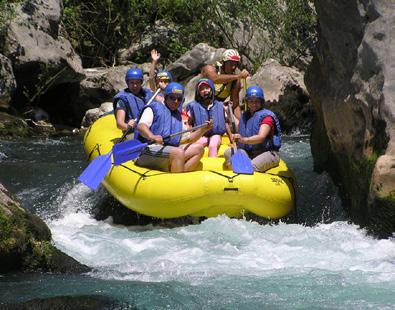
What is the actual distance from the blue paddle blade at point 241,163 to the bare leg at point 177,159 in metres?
0.43

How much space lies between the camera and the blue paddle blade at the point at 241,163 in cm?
657

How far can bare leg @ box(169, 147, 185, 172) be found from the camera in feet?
22.3

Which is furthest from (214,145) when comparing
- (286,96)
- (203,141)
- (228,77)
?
(286,96)

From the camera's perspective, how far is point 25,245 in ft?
15.9

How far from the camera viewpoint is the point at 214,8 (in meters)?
14.7

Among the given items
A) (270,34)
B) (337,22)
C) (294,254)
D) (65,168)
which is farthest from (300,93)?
(294,254)

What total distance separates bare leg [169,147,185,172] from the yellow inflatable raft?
15 cm

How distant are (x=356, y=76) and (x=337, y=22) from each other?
554 mm

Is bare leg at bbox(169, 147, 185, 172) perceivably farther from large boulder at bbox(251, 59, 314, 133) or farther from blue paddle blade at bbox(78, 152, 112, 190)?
large boulder at bbox(251, 59, 314, 133)

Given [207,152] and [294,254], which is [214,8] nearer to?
[207,152]

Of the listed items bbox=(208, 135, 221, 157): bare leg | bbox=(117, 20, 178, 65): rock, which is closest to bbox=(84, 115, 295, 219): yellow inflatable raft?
bbox=(208, 135, 221, 157): bare leg

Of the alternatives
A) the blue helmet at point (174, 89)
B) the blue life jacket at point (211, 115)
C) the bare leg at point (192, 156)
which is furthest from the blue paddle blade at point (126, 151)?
the blue life jacket at point (211, 115)

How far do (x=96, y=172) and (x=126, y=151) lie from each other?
1.11ft

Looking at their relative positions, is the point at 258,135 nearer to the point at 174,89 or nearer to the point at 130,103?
the point at 174,89
